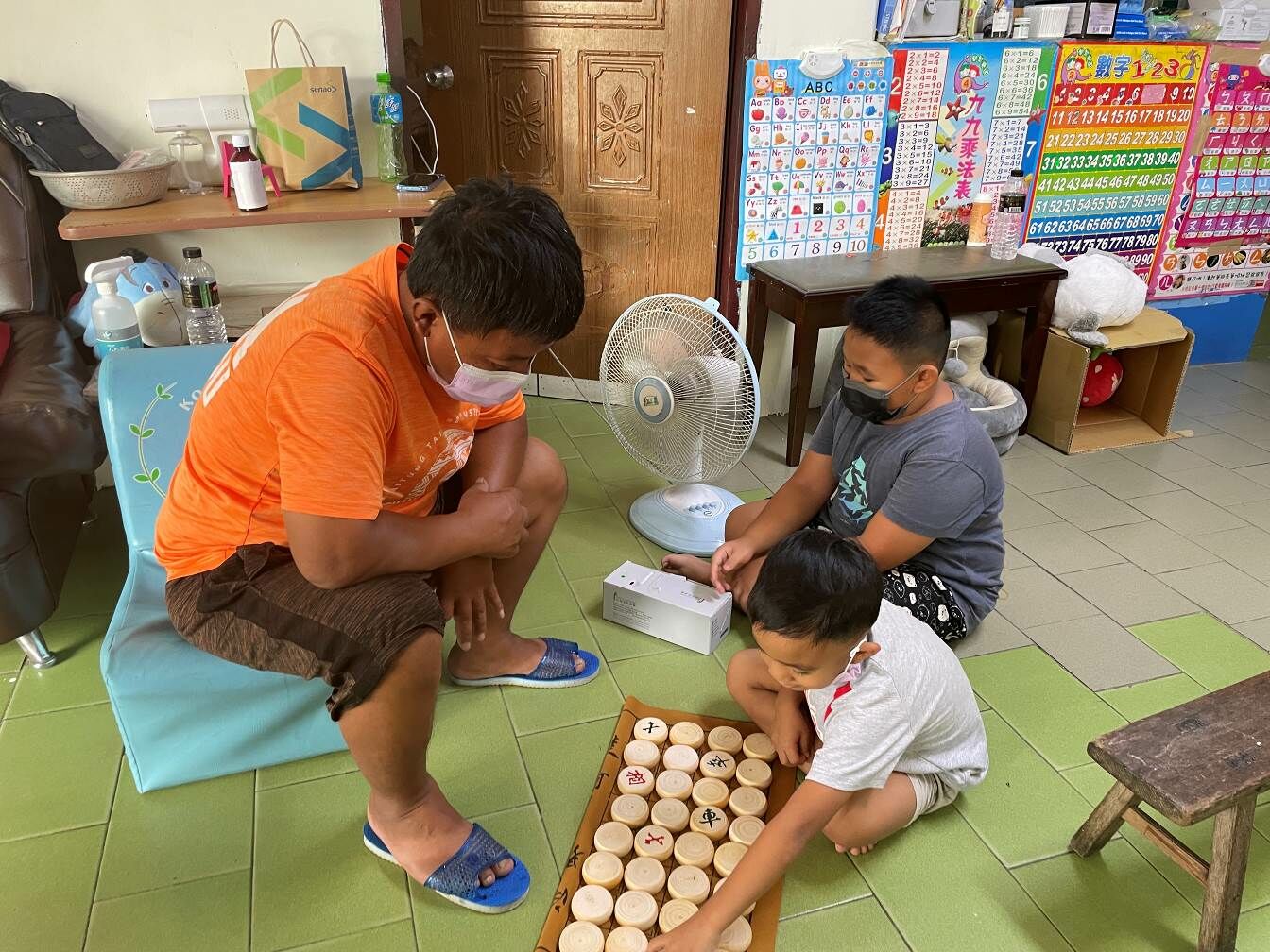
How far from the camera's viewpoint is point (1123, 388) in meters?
3.25

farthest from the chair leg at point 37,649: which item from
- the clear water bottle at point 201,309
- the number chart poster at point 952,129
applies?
the number chart poster at point 952,129

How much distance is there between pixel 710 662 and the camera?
1941 millimetres

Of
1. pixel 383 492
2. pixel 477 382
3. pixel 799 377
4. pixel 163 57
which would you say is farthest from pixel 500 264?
pixel 799 377

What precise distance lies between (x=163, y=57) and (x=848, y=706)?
2226 mm

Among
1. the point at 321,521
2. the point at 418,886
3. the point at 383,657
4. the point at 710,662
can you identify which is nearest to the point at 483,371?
the point at 321,521

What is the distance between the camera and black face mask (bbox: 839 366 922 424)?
1.70 metres

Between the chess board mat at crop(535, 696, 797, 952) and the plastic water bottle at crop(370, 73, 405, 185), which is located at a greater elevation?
the plastic water bottle at crop(370, 73, 405, 185)

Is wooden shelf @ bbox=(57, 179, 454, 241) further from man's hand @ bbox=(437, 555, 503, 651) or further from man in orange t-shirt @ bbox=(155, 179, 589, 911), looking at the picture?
man's hand @ bbox=(437, 555, 503, 651)

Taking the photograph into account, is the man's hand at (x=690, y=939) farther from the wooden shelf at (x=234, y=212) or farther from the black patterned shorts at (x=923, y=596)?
the wooden shelf at (x=234, y=212)

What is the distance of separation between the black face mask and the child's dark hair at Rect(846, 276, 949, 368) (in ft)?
0.20

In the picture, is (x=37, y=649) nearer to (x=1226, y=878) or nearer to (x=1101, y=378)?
(x=1226, y=878)

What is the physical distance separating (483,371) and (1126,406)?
2.89 metres

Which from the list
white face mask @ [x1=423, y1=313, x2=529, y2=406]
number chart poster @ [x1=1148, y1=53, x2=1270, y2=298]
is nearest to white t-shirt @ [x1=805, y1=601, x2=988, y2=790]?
white face mask @ [x1=423, y1=313, x2=529, y2=406]

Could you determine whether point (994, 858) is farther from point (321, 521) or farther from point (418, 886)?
point (321, 521)
